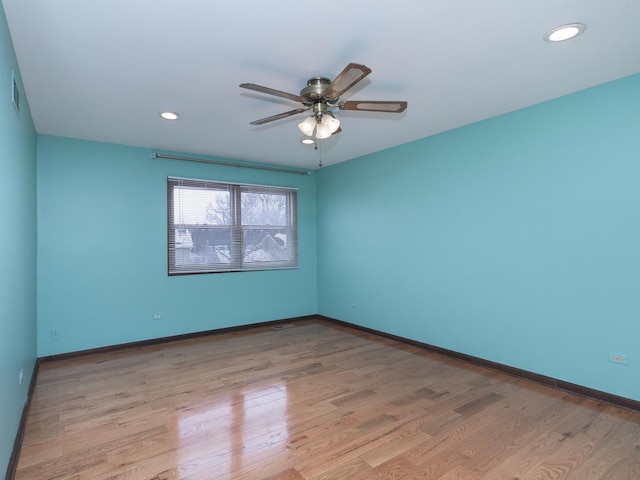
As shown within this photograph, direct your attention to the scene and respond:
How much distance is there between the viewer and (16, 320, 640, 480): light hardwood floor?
1998 millimetres

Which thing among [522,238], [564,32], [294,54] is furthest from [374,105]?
[522,238]

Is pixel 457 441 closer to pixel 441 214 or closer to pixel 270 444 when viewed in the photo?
pixel 270 444

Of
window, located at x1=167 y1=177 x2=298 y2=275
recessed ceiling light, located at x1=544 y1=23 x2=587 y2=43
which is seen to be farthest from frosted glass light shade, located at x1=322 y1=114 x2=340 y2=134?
window, located at x1=167 y1=177 x2=298 y2=275

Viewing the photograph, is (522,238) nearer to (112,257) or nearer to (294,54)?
(294,54)

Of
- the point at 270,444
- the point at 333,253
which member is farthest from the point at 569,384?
the point at 333,253

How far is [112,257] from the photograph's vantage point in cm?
417

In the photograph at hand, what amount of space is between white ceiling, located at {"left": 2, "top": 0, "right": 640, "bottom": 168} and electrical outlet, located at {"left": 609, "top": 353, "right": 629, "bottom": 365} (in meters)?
2.10

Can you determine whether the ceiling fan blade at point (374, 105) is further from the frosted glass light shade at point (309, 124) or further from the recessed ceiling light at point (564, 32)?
the recessed ceiling light at point (564, 32)

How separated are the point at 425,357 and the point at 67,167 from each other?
4525 mm

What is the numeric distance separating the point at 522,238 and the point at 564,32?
5.73ft

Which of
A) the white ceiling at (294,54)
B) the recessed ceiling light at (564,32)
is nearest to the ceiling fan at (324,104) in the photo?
the white ceiling at (294,54)

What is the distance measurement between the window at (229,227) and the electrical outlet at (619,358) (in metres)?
4.02

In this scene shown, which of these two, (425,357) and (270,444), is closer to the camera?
(270,444)

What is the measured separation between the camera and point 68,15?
6.07 ft
